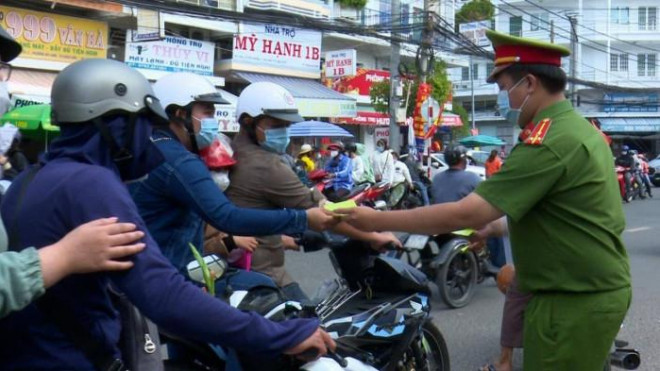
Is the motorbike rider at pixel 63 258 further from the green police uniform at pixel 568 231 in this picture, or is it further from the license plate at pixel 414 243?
the license plate at pixel 414 243

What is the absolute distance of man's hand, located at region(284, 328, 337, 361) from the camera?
2301 millimetres

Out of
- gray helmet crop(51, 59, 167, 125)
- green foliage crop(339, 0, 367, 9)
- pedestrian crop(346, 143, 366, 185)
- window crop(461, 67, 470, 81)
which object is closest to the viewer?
gray helmet crop(51, 59, 167, 125)

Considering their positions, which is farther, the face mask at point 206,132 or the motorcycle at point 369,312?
the face mask at point 206,132

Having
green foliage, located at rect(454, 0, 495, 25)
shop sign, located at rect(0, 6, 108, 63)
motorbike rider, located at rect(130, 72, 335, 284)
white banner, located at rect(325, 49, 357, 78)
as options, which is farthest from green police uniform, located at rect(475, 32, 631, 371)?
green foliage, located at rect(454, 0, 495, 25)

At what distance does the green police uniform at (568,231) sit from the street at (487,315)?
9.76 ft

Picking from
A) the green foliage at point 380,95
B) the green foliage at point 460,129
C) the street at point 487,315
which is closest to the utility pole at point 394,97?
the green foliage at point 380,95

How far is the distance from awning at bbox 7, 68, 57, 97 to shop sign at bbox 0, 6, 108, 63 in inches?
16.1

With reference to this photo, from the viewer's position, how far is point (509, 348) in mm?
5254

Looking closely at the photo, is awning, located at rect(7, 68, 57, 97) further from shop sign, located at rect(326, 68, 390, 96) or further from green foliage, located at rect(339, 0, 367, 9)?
green foliage, located at rect(339, 0, 367, 9)

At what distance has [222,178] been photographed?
416 cm

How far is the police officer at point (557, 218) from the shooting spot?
9.05 feet

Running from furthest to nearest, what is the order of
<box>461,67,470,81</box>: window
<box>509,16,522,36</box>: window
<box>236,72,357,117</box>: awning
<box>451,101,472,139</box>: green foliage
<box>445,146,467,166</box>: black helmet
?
<box>461,67,470,81</box>: window, <box>509,16,522,36</box>: window, <box>451,101,472,139</box>: green foliage, <box>236,72,357,117</box>: awning, <box>445,146,467,166</box>: black helmet

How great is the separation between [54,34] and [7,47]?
17.7 metres

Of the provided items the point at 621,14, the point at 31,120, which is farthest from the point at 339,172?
the point at 621,14
